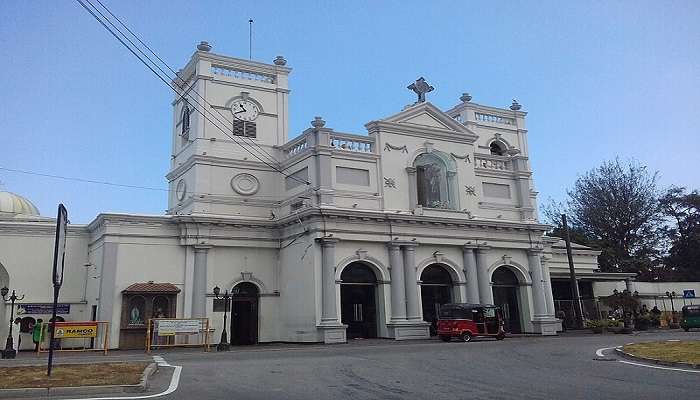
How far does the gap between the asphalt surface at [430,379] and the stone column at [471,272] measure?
1412cm

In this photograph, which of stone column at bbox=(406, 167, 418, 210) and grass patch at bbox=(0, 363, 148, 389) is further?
stone column at bbox=(406, 167, 418, 210)

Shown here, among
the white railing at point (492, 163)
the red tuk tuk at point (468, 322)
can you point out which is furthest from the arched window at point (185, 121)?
the red tuk tuk at point (468, 322)

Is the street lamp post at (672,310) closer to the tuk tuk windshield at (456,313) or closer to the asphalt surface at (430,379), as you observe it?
the tuk tuk windshield at (456,313)

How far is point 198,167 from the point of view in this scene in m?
32.2

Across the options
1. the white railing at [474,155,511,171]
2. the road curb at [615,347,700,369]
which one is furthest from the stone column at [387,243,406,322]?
the road curb at [615,347,700,369]

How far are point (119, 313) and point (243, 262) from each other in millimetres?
6787

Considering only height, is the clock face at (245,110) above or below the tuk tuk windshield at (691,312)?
above

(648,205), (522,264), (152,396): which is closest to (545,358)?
(152,396)

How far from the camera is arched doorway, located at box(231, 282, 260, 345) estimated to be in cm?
3148

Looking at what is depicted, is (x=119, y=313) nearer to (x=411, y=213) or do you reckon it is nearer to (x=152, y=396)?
(x=411, y=213)

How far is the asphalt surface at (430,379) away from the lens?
1090cm

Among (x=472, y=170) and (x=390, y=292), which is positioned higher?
(x=472, y=170)

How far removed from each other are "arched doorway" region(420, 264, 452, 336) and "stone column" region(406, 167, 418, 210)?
375cm

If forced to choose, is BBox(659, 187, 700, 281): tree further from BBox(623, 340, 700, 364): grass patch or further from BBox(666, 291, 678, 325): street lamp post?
BBox(623, 340, 700, 364): grass patch
